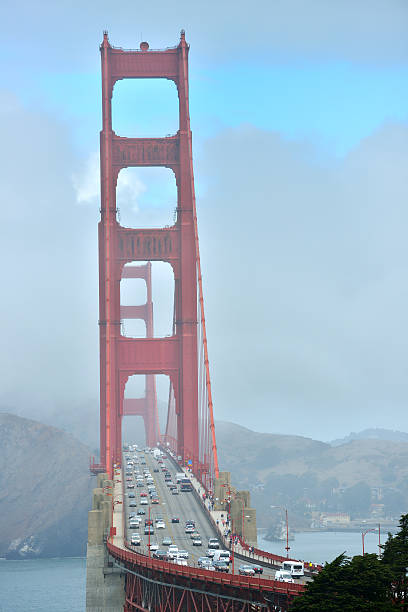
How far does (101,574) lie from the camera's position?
7575cm

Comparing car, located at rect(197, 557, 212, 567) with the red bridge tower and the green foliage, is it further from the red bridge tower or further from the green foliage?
the red bridge tower

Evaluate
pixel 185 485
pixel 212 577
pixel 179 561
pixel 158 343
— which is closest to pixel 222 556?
pixel 179 561

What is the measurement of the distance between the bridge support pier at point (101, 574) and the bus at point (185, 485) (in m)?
22.9

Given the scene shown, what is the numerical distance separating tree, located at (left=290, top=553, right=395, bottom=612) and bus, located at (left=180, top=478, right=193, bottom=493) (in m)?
54.3

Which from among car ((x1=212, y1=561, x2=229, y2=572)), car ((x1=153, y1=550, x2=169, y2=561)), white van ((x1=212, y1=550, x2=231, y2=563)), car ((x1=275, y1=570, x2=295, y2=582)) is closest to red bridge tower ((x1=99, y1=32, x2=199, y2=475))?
car ((x1=153, y1=550, x2=169, y2=561))

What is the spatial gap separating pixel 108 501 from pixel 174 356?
34.6 metres

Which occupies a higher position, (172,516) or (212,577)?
(172,516)

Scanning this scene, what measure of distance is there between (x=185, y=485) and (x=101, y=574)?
26.7 metres

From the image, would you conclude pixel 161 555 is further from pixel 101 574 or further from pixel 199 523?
pixel 199 523

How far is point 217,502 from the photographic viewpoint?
86625 mm

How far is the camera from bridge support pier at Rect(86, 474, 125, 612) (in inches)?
2958

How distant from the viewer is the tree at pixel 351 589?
43938 millimetres

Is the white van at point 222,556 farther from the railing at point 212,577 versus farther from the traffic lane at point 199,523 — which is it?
the railing at point 212,577

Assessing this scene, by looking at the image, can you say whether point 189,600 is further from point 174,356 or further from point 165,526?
point 174,356
